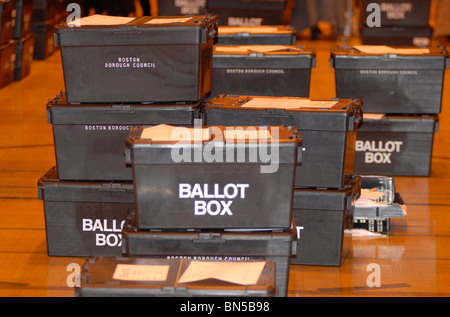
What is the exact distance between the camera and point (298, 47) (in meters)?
4.90

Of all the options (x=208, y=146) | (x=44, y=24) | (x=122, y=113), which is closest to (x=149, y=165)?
(x=208, y=146)

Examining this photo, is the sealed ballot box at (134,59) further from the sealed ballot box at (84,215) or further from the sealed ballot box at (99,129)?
the sealed ballot box at (84,215)

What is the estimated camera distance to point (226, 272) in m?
2.51

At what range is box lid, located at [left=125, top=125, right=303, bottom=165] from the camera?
2.93 m

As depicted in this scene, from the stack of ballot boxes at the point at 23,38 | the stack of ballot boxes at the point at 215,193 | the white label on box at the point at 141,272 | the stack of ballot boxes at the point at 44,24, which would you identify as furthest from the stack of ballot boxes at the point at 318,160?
the stack of ballot boxes at the point at 44,24

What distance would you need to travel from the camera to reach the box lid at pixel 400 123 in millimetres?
5004

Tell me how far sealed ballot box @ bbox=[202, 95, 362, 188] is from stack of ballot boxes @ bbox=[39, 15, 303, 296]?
0.15m

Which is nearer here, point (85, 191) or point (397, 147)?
point (85, 191)

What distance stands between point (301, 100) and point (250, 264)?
53.2 inches

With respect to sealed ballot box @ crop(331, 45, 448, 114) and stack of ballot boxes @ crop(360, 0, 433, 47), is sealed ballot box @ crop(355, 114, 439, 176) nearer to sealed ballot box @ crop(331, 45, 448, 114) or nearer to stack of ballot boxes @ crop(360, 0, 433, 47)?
sealed ballot box @ crop(331, 45, 448, 114)

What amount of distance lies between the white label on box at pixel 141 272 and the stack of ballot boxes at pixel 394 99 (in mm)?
2714

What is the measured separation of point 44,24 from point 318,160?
19.3 feet

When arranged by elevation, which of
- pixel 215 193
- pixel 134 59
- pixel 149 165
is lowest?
pixel 215 193

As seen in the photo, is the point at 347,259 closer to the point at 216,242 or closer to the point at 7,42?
the point at 216,242
